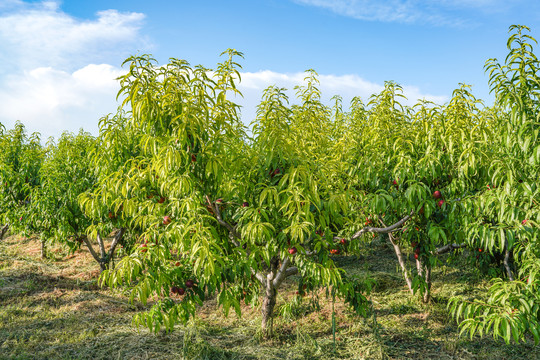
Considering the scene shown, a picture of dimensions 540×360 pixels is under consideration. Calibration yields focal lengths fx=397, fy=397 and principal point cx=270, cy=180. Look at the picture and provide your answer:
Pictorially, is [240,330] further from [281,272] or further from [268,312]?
[281,272]

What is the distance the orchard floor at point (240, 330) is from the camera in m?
4.56

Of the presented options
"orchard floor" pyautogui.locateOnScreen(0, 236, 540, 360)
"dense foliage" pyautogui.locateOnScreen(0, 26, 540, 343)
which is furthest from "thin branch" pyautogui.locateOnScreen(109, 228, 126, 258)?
"dense foliage" pyautogui.locateOnScreen(0, 26, 540, 343)

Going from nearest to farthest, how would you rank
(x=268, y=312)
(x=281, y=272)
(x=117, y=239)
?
(x=281, y=272)
(x=268, y=312)
(x=117, y=239)

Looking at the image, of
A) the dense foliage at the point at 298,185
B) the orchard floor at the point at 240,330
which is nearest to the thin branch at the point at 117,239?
the orchard floor at the point at 240,330

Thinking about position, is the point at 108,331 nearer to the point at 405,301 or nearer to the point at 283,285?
the point at 283,285

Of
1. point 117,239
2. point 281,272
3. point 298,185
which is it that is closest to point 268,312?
point 281,272

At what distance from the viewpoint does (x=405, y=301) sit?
20.7 ft

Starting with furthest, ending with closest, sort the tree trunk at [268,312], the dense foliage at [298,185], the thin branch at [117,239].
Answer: the thin branch at [117,239] → the tree trunk at [268,312] → the dense foliage at [298,185]

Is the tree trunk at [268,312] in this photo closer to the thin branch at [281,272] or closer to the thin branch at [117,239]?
the thin branch at [281,272]

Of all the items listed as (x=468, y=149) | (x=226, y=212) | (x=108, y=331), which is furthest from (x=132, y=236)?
(x=468, y=149)

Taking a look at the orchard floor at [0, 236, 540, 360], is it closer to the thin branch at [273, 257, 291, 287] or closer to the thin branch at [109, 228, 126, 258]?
the thin branch at [273, 257, 291, 287]

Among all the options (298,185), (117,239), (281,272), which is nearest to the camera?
(298,185)

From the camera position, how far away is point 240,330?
17.7 ft

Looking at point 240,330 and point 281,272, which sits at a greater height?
point 281,272
